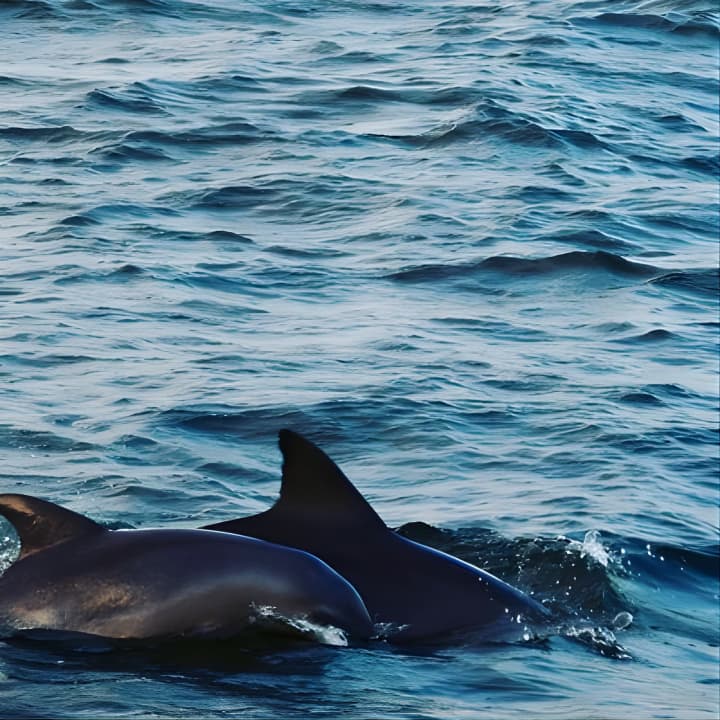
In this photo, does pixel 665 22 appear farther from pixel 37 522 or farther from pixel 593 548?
pixel 37 522

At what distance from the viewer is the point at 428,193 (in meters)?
22.5

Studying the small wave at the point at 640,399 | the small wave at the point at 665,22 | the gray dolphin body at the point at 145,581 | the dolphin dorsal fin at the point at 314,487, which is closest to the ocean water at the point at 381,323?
the small wave at the point at 640,399

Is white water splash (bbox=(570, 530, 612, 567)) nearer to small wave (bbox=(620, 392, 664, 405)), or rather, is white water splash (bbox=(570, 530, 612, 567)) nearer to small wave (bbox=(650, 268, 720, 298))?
small wave (bbox=(620, 392, 664, 405))

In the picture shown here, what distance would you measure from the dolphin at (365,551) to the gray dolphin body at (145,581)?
892mm

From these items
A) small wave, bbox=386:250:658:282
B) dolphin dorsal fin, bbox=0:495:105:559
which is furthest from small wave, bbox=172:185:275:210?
dolphin dorsal fin, bbox=0:495:105:559

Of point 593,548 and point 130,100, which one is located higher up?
point 593,548

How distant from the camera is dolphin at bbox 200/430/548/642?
9289mm

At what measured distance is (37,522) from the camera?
8312 millimetres

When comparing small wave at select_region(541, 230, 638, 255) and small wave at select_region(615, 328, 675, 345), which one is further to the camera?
small wave at select_region(541, 230, 638, 255)

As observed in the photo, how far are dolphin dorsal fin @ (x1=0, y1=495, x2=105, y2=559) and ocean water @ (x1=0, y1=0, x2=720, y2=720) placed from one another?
0.46 m

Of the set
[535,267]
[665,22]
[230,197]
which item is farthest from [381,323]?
[665,22]

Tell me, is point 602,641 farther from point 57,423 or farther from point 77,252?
point 77,252

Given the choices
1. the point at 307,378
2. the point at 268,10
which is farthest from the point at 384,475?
the point at 268,10

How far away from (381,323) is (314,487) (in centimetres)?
775
